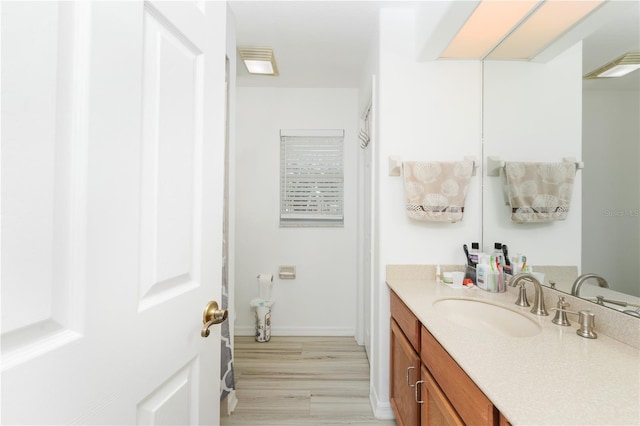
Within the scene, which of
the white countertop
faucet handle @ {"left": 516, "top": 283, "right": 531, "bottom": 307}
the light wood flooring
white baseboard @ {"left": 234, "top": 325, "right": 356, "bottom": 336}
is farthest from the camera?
white baseboard @ {"left": 234, "top": 325, "right": 356, "bottom": 336}

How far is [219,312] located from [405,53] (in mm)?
1753

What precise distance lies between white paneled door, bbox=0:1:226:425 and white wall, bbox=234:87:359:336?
2074 mm

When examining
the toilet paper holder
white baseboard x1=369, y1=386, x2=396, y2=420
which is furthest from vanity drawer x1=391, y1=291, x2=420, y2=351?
the toilet paper holder

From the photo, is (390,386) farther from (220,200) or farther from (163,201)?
(163,201)

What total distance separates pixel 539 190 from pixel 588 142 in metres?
0.33

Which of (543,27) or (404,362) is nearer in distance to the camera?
(543,27)

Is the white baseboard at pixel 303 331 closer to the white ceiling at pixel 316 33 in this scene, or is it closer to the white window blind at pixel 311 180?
the white window blind at pixel 311 180

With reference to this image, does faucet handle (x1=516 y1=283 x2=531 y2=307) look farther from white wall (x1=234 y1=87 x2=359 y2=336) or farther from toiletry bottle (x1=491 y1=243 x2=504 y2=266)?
white wall (x1=234 y1=87 x2=359 y2=336)

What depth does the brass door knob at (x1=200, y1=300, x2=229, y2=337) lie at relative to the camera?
2.44ft

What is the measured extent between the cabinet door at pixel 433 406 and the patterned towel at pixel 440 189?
83cm

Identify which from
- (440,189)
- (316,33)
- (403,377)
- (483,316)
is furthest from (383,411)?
(316,33)

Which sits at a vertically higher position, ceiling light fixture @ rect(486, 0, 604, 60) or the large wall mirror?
ceiling light fixture @ rect(486, 0, 604, 60)

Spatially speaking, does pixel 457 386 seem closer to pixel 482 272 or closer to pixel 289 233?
pixel 482 272

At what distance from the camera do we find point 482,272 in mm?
1531
